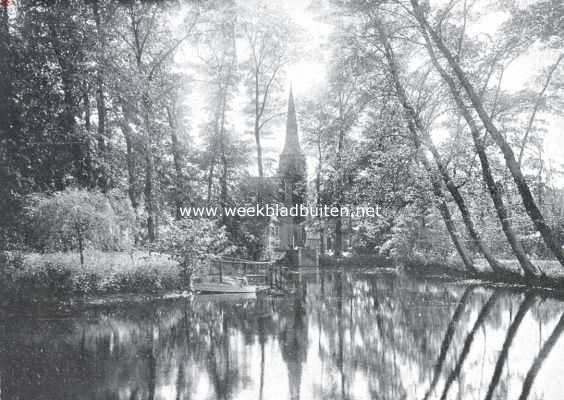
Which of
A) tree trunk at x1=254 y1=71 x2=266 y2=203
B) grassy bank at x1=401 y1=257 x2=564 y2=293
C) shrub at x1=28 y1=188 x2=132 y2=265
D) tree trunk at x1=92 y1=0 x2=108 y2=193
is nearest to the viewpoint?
shrub at x1=28 y1=188 x2=132 y2=265

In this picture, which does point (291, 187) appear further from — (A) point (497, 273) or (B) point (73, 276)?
(B) point (73, 276)

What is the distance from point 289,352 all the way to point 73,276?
835 cm

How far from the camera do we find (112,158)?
20.0 m

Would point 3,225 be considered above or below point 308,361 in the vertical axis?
above

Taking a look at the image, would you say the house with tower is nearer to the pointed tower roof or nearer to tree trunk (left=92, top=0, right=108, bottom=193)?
the pointed tower roof

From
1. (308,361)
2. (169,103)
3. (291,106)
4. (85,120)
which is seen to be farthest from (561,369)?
(291,106)

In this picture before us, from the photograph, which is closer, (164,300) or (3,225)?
(164,300)

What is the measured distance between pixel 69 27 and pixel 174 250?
9.45 m

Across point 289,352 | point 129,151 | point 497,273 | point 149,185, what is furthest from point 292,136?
point 289,352

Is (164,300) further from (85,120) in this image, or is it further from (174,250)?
(85,120)

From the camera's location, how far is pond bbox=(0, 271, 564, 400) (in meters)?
5.71

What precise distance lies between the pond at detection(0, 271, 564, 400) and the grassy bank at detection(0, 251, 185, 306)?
1.47 meters

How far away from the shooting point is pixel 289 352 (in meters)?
7.73

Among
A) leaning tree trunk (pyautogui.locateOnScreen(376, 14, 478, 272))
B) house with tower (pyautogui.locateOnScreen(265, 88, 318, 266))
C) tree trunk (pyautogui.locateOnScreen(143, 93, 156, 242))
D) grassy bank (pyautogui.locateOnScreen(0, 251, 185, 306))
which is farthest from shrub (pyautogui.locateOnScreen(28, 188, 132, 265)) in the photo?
house with tower (pyautogui.locateOnScreen(265, 88, 318, 266))
